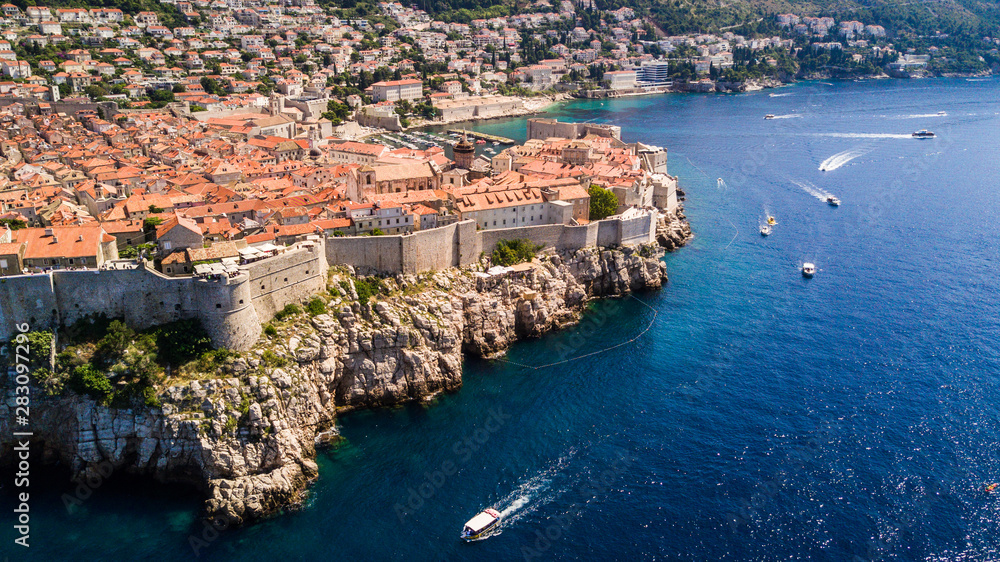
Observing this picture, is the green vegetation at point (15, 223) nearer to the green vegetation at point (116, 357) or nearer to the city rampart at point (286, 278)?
the green vegetation at point (116, 357)

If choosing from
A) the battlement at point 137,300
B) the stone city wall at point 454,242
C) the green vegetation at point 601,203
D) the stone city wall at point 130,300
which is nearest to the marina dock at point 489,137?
the green vegetation at point 601,203

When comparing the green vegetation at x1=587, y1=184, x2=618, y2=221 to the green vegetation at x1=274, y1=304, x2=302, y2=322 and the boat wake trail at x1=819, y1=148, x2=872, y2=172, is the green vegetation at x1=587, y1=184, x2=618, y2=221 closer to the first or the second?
the green vegetation at x1=274, y1=304, x2=302, y2=322

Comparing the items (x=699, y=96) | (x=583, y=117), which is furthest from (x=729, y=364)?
(x=699, y=96)

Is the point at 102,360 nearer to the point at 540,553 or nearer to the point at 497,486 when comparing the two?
the point at 497,486

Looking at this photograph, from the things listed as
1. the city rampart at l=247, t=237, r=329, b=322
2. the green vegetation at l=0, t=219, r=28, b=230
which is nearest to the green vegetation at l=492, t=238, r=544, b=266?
the city rampart at l=247, t=237, r=329, b=322

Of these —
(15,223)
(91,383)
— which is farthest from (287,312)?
(15,223)

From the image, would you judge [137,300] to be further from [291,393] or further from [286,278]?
[291,393]
